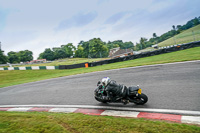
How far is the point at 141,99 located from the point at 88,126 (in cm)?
237

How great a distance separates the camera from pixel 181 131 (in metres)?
3.20

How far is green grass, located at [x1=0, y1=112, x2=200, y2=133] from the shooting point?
3410 mm

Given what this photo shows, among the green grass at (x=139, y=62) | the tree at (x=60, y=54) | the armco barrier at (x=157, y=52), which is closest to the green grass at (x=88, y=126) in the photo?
the green grass at (x=139, y=62)

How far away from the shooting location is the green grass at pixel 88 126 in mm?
3410

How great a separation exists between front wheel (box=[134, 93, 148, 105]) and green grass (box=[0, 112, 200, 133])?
1.22 metres

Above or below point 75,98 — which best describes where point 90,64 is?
above

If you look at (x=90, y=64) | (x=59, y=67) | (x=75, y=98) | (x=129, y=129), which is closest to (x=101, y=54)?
(x=90, y=64)

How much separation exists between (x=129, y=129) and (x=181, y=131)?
1.21m

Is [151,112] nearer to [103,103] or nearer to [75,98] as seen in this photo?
[103,103]

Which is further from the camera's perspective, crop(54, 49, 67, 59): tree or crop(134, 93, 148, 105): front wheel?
crop(54, 49, 67, 59): tree

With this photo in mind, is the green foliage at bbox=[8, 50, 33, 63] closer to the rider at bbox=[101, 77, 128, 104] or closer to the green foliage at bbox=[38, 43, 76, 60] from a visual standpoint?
the green foliage at bbox=[38, 43, 76, 60]

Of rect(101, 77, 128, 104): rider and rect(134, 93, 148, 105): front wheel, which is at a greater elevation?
rect(101, 77, 128, 104): rider

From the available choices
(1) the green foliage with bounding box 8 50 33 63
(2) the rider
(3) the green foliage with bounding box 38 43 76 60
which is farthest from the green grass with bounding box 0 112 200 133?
(1) the green foliage with bounding box 8 50 33 63

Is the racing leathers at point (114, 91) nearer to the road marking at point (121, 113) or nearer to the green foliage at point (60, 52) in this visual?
the road marking at point (121, 113)
